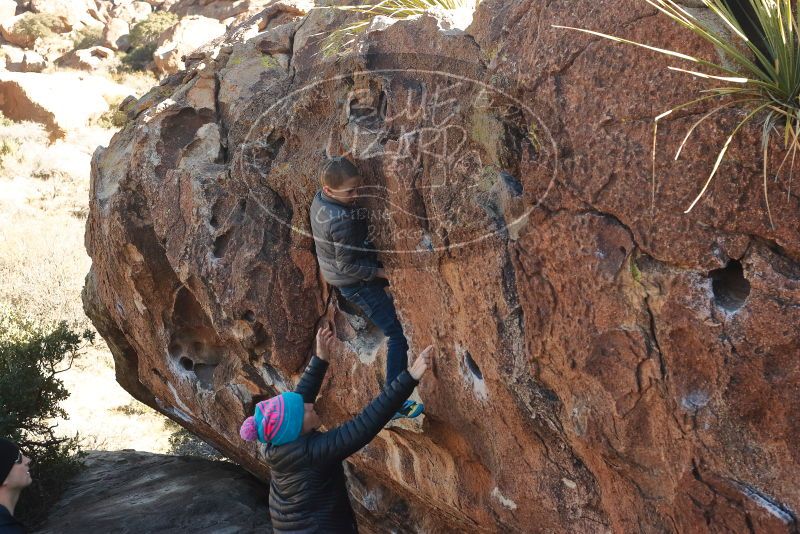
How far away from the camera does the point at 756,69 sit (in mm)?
2588

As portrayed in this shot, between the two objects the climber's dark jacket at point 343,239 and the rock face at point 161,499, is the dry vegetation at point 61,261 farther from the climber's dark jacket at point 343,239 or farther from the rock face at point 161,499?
the climber's dark jacket at point 343,239

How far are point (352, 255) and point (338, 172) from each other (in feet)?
1.50

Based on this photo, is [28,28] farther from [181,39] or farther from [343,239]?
[343,239]

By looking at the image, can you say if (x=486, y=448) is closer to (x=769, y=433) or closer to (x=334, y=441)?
(x=334, y=441)

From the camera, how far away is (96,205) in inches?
244

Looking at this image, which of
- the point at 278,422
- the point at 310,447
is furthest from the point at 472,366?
the point at 278,422

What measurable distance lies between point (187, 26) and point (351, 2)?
22.0 metres

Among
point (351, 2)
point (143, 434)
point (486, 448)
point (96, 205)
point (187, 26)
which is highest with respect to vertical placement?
point (187, 26)

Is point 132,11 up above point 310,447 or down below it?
above

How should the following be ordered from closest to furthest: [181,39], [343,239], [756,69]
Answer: [756,69]
[343,239]
[181,39]

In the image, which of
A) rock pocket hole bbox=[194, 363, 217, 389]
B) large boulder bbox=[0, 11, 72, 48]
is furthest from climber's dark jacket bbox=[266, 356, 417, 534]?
large boulder bbox=[0, 11, 72, 48]

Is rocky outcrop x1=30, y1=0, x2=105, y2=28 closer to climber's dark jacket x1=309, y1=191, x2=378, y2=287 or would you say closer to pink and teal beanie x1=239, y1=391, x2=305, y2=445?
climber's dark jacket x1=309, y1=191, x2=378, y2=287

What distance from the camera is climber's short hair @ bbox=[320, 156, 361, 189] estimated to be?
3.91 m

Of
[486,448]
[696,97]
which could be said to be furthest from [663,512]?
[696,97]
